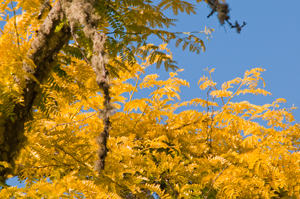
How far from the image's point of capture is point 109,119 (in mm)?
1454

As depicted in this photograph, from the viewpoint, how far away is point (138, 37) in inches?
83.3

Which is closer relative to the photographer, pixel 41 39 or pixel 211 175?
pixel 41 39

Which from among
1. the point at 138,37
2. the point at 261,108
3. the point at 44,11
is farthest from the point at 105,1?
the point at 261,108

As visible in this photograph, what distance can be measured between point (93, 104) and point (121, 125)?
1.32 ft

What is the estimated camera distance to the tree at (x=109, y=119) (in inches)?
66.9

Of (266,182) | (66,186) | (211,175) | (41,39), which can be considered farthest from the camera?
(266,182)

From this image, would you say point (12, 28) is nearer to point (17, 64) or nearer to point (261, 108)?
point (17, 64)

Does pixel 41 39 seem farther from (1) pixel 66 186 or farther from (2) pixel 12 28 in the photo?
(1) pixel 66 186

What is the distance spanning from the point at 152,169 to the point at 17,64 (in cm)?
129

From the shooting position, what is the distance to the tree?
5.57 feet

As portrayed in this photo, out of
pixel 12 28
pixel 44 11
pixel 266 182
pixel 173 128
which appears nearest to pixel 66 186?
pixel 44 11

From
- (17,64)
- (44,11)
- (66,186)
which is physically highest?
(44,11)

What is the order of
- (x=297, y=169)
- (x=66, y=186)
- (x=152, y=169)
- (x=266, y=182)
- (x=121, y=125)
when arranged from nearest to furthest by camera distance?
(x=66, y=186) < (x=152, y=169) < (x=297, y=169) < (x=266, y=182) < (x=121, y=125)

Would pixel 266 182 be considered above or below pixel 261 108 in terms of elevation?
below
